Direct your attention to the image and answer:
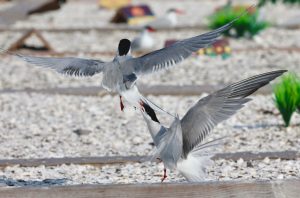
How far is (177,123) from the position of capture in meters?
4.62

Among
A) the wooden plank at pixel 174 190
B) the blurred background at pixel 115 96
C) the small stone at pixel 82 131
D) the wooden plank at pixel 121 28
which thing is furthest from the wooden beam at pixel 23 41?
the wooden plank at pixel 174 190

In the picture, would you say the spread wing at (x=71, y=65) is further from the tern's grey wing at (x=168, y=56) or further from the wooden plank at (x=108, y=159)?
the wooden plank at (x=108, y=159)

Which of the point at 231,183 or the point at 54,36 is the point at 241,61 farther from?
the point at 231,183

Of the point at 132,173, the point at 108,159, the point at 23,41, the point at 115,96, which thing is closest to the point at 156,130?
the point at 132,173

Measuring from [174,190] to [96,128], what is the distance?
323 centimetres

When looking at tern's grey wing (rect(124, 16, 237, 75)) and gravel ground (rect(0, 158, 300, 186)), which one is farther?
gravel ground (rect(0, 158, 300, 186))

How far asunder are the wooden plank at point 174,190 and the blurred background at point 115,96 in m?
1.33

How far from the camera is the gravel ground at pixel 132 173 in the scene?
5.43m

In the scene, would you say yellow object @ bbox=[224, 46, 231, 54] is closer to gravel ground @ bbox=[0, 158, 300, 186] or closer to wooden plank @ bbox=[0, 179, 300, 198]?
gravel ground @ bbox=[0, 158, 300, 186]

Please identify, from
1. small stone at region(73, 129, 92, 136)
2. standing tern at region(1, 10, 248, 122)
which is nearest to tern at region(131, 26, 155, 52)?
small stone at region(73, 129, 92, 136)

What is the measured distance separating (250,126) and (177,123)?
275 centimetres

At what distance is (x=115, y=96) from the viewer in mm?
8664

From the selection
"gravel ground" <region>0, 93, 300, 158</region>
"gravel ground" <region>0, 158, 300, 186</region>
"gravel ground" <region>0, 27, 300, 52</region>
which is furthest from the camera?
"gravel ground" <region>0, 27, 300, 52</region>

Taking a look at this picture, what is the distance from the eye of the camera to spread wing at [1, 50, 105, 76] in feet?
16.0
